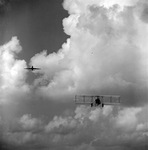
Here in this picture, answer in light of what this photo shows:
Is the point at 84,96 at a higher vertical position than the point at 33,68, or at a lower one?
lower

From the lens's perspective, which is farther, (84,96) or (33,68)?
(33,68)

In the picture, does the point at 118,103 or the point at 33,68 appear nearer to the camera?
the point at 118,103

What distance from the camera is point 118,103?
102 m

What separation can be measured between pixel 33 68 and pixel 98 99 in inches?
1441

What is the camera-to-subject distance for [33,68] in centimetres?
11994

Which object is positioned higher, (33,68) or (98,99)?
(33,68)

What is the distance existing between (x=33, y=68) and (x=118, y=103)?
43048 mm

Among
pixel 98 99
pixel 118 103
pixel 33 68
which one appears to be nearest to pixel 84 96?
pixel 98 99

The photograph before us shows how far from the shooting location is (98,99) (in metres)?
101

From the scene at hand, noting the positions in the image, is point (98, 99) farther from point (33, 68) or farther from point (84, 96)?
point (33, 68)

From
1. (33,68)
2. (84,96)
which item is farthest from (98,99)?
(33,68)

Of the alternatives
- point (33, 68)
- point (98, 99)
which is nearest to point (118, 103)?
point (98, 99)

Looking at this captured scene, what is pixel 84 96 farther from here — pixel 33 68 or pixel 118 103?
pixel 33 68
